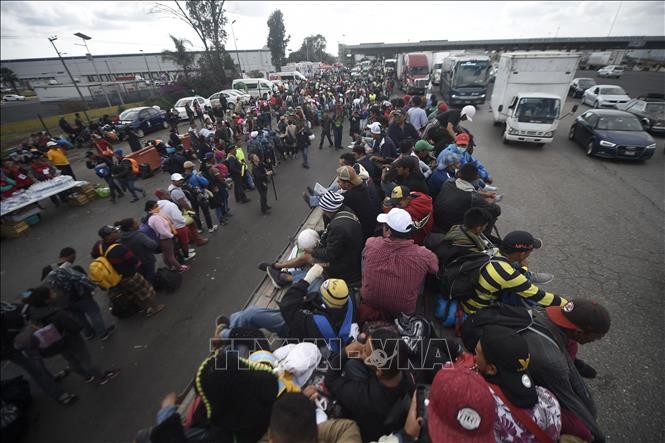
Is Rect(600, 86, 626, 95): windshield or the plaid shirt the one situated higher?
the plaid shirt

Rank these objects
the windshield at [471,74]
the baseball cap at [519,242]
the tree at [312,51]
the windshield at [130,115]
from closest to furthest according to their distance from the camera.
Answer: the baseball cap at [519,242] < the windshield at [130,115] < the windshield at [471,74] < the tree at [312,51]

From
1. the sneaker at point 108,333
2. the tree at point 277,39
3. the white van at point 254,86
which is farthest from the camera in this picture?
the tree at point 277,39

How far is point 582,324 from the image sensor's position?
219 cm

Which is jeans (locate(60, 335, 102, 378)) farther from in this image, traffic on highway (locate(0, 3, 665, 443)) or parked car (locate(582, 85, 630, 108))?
parked car (locate(582, 85, 630, 108))

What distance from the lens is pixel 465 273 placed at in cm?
282

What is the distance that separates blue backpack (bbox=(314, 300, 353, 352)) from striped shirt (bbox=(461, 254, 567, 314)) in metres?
1.36

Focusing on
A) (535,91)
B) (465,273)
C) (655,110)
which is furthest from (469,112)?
(655,110)

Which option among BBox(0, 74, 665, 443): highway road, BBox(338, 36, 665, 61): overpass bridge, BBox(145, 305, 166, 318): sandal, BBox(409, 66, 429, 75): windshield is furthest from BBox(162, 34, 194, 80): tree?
BBox(338, 36, 665, 61): overpass bridge

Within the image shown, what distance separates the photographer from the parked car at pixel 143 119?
55.9ft

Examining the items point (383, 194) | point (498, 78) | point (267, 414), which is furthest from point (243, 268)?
point (498, 78)

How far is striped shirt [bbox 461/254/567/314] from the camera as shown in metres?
2.57

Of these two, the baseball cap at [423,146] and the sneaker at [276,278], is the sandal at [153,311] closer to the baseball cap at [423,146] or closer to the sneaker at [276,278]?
the sneaker at [276,278]

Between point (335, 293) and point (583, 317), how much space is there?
2.01m

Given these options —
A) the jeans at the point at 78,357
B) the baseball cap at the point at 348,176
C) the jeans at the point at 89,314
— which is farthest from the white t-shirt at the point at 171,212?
the baseball cap at the point at 348,176
